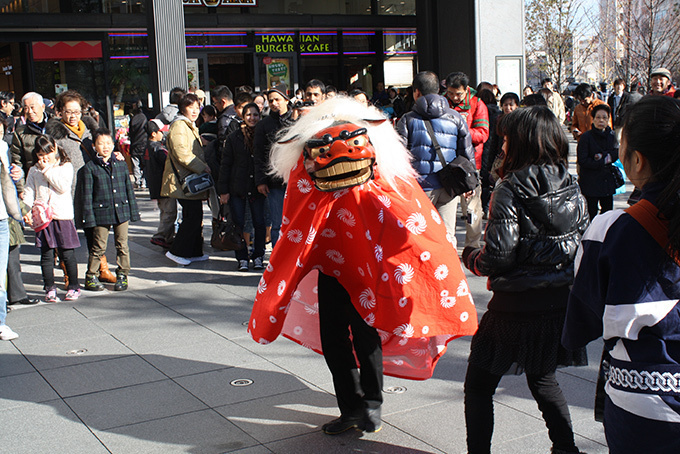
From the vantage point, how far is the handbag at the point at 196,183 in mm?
7953

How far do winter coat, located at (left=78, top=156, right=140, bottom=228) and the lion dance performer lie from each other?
373 centimetres

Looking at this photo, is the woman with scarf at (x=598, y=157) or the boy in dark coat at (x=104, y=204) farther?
the woman with scarf at (x=598, y=157)

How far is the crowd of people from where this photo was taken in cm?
202

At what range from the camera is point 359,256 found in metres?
3.62

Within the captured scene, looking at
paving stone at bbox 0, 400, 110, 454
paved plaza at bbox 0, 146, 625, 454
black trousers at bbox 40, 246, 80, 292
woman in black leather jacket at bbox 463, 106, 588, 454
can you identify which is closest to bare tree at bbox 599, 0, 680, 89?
paved plaza at bbox 0, 146, 625, 454

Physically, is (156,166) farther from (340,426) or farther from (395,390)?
(340,426)

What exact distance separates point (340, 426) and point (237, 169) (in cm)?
447

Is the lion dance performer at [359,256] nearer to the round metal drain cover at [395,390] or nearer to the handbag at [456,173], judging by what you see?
the round metal drain cover at [395,390]

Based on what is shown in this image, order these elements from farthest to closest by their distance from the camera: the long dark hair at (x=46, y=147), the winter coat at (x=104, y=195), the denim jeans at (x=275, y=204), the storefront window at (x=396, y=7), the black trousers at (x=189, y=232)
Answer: the storefront window at (x=396, y=7) → the black trousers at (x=189, y=232) → the denim jeans at (x=275, y=204) → the winter coat at (x=104, y=195) → the long dark hair at (x=46, y=147)

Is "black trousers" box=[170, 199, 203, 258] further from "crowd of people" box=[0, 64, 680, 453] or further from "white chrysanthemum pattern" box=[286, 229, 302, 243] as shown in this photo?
"white chrysanthemum pattern" box=[286, 229, 302, 243]

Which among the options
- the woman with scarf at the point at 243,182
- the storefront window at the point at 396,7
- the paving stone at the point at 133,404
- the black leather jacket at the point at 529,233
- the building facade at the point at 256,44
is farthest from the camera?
the storefront window at the point at 396,7

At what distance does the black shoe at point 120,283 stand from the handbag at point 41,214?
889 millimetres

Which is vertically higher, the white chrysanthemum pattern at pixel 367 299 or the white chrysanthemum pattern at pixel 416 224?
the white chrysanthemum pattern at pixel 416 224

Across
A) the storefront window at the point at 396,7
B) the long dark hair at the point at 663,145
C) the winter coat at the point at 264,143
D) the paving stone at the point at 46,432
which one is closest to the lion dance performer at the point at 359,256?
the paving stone at the point at 46,432
